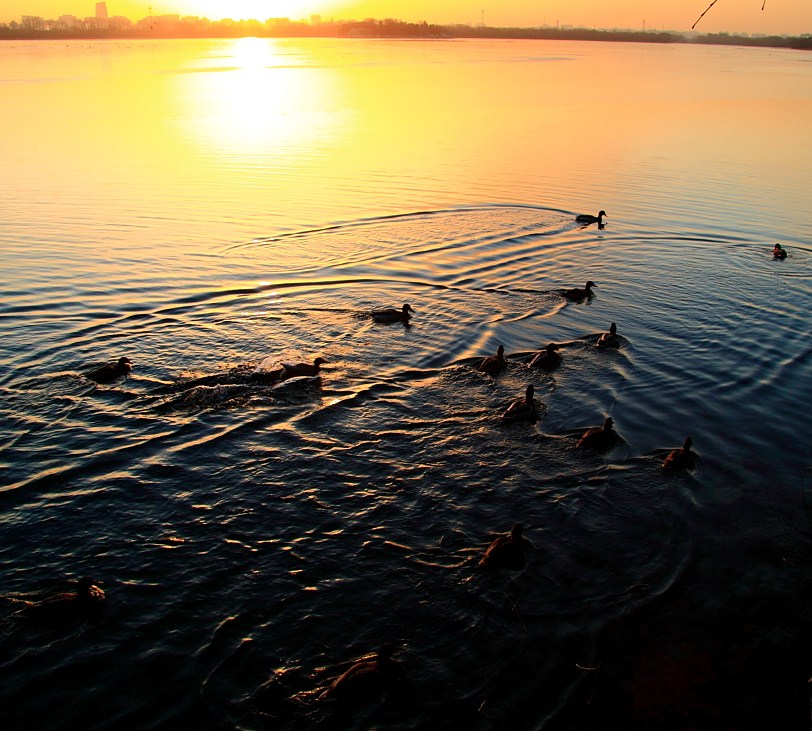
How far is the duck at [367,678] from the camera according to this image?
323 inches

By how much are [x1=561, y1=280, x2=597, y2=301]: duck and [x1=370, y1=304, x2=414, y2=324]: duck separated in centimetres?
555

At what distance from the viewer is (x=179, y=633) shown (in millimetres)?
9016

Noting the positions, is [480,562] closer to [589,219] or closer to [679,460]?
[679,460]

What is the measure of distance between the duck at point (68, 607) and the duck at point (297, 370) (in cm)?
679

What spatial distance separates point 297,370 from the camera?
1549cm

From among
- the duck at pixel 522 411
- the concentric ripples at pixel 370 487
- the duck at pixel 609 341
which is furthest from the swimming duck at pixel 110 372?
the duck at pixel 609 341

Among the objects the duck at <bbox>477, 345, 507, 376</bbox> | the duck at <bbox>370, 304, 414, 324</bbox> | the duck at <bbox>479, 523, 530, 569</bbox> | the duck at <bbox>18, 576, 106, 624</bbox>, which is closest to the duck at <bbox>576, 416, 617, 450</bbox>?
the duck at <bbox>477, 345, 507, 376</bbox>

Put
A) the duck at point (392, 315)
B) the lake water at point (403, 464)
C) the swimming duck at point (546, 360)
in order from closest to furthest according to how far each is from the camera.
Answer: the lake water at point (403, 464) < the swimming duck at point (546, 360) < the duck at point (392, 315)

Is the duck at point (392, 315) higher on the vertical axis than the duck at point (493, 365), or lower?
lower

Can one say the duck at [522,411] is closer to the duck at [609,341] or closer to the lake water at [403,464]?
the lake water at [403,464]

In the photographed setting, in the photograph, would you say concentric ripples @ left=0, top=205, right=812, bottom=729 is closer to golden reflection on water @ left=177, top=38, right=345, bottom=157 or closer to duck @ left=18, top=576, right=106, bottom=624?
duck @ left=18, top=576, right=106, bottom=624

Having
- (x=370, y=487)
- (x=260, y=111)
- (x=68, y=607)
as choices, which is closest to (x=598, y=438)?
(x=370, y=487)

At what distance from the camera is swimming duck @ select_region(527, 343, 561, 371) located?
1681 centimetres

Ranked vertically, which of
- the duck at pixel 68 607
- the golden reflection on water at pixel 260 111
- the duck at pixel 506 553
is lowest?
the golden reflection on water at pixel 260 111
